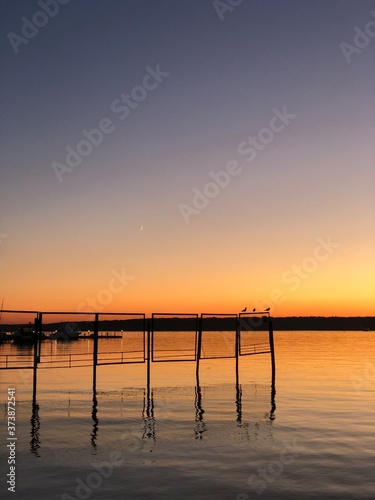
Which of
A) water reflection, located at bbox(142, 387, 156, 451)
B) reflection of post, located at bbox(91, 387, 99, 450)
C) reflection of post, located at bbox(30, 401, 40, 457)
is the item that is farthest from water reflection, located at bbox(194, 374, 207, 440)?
reflection of post, located at bbox(30, 401, 40, 457)

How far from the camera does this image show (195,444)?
612 inches

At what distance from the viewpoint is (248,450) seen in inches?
580

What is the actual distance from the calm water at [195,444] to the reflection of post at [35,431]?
3 centimetres

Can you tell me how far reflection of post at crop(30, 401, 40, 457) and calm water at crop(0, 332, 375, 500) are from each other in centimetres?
3

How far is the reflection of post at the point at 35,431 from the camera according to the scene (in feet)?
48.8

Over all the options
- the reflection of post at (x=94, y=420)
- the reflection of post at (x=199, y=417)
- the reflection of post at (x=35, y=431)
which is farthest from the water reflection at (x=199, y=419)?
the reflection of post at (x=35, y=431)

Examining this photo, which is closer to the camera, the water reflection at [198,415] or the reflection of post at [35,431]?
the reflection of post at [35,431]

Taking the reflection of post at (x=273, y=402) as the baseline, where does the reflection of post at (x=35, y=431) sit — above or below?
above

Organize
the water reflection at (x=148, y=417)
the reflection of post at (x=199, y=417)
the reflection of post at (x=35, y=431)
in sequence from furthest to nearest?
the reflection of post at (x=199, y=417) → the water reflection at (x=148, y=417) → the reflection of post at (x=35, y=431)

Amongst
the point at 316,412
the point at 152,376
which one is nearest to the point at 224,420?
the point at 316,412

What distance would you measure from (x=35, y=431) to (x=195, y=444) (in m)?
5.03

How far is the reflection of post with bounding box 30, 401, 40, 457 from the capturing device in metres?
14.9

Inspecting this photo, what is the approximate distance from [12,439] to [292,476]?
7.85 metres

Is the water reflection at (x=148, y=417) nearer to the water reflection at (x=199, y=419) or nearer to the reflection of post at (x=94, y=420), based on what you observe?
the water reflection at (x=199, y=419)
